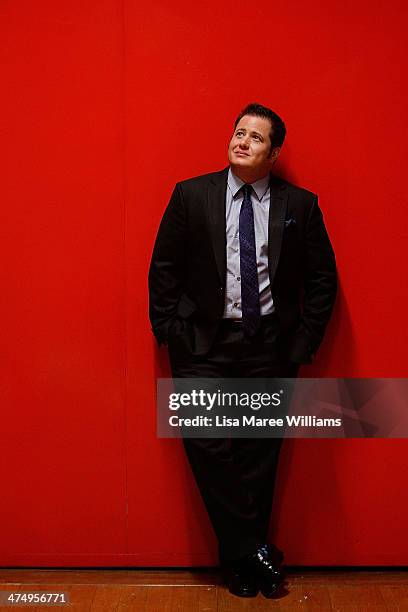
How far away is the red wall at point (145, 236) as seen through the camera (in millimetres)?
2738

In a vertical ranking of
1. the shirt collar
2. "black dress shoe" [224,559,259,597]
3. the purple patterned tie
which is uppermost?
the shirt collar

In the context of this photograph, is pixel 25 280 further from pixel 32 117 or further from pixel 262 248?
pixel 262 248

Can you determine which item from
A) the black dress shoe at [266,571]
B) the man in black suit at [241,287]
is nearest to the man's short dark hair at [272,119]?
the man in black suit at [241,287]

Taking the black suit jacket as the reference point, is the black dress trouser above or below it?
below

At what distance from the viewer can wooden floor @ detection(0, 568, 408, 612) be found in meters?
2.73

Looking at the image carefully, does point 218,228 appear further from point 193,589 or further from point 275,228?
point 193,589

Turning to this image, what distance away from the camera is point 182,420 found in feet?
9.29

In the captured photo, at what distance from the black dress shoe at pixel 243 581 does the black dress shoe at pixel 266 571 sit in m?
0.02

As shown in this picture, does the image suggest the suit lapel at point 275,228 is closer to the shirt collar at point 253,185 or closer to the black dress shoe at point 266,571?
the shirt collar at point 253,185

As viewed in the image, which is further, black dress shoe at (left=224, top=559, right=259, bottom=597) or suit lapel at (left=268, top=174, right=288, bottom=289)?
black dress shoe at (left=224, top=559, right=259, bottom=597)

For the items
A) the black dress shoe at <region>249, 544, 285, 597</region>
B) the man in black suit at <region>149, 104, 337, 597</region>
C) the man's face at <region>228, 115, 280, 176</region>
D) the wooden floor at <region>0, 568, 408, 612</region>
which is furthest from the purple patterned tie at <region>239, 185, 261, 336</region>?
the wooden floor at <region>0, 568, 408, 612</region>

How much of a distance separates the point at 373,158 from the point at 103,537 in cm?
161

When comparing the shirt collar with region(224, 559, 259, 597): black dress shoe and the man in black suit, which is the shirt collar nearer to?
the man in black suit

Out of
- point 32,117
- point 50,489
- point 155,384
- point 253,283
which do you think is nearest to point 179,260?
point 253,283
